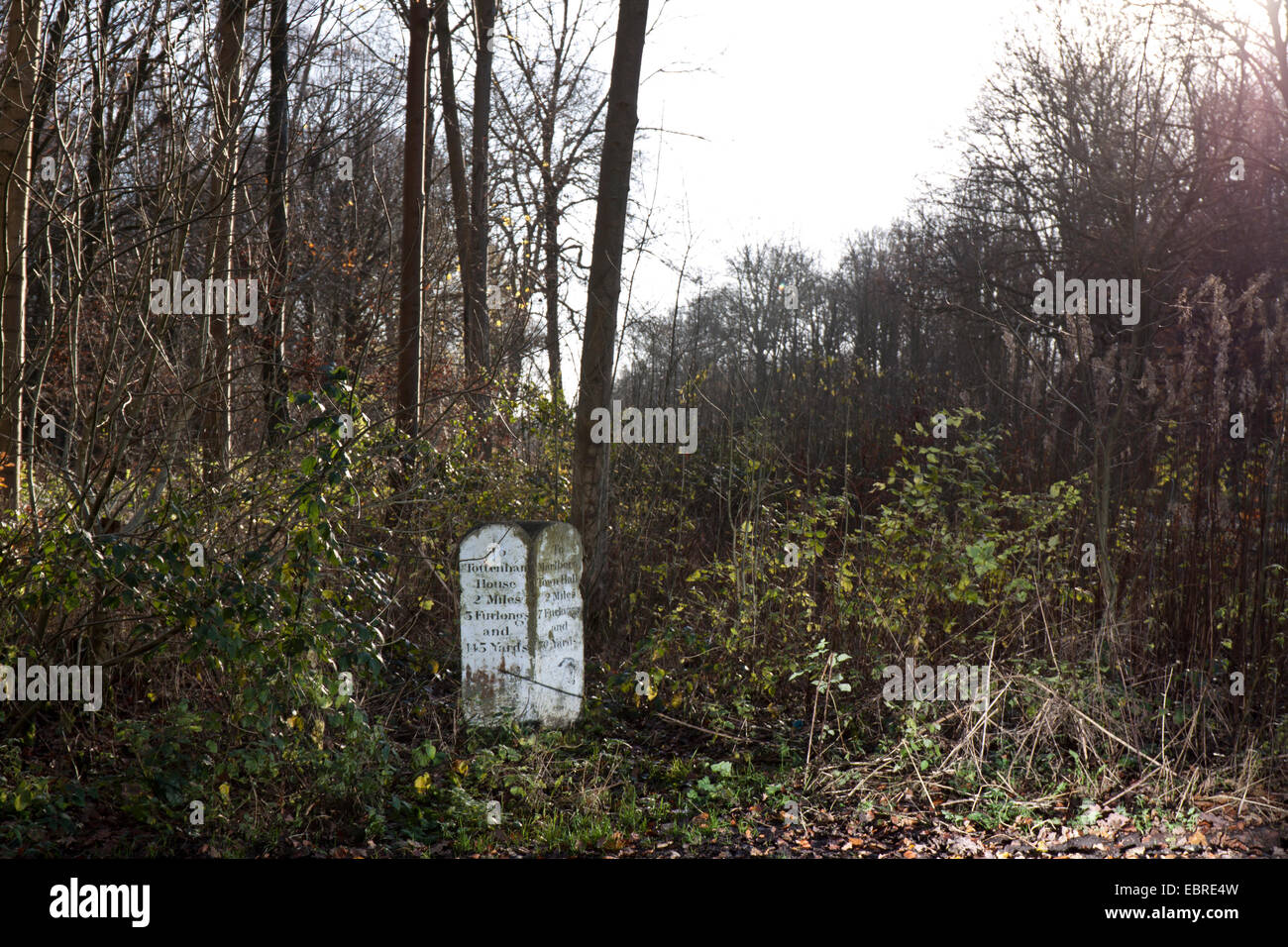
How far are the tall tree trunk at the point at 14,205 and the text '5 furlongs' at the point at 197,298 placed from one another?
67 centimetres

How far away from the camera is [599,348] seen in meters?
7.91

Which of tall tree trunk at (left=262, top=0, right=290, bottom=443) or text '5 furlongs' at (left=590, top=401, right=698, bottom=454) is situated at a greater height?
tall tree trunk at (left=262, top=0, right=290, bottom=443)

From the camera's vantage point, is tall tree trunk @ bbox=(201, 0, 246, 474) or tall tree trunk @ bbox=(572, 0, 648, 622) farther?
tall tree trunk @ bbox=(572, 0, 648, 622)

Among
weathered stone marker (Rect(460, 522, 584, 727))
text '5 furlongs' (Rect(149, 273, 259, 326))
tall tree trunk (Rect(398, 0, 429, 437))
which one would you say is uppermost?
tall tree trunk (Rect(398, 0, 429, 437))

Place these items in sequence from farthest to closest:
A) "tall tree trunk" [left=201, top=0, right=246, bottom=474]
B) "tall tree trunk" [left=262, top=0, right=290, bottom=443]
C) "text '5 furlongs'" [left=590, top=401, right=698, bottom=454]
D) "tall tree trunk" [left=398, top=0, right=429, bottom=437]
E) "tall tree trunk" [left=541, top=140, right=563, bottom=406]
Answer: "tall tree trunk" [left=541, top=140, right=563, bottom=406], "tall tree trunk" [left=398, top=0, right=429, bottom=437], "text '5 furlongs'" [left=590, top=401, right=698, bottom=454], "tall tree trunk" [left=262, top=0, right=290, bottom=443], "tall tree trunk" [left=201, top=0, right=246, bottom=474]

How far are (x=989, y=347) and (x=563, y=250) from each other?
8234mm

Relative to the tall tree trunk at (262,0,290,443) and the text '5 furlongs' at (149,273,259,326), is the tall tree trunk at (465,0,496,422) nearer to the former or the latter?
the tall tree trunk at (262,0,290,443)

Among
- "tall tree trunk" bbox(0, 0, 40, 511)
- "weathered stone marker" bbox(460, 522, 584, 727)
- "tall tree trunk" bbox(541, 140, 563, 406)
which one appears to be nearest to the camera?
"tall tree trunk" bbox(0, 0, 40, 511)

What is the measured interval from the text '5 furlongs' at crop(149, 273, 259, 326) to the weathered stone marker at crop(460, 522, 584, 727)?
5.91ft

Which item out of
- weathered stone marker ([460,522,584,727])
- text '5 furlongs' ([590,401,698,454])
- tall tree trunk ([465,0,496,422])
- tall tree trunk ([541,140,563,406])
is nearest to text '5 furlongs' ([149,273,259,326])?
weathered stone marker ([460,522,584,727])

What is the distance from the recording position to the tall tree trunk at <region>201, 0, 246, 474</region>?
5180 mm

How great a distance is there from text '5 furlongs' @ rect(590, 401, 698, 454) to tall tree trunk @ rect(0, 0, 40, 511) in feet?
12.4

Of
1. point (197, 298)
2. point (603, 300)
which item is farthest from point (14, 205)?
point (603, 300)
